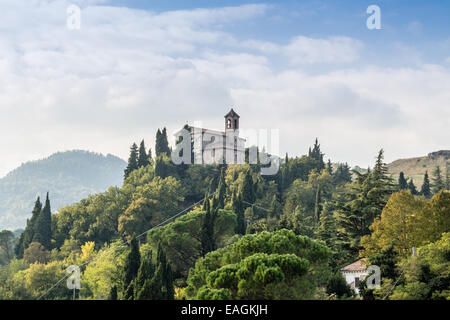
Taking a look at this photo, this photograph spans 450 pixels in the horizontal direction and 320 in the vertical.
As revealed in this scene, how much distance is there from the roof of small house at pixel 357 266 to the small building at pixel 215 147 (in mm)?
37647

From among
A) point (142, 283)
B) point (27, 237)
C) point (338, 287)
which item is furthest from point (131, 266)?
point (27, 237)

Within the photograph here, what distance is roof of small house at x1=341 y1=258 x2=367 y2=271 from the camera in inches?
1327

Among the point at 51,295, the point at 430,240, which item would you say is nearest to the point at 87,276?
the point at 51,295

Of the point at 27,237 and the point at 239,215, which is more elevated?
the point at 239,215

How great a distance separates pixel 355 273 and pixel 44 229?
126 ft

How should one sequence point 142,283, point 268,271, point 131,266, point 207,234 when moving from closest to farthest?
point 268,271 → point 142,283 → point 131,266 → point 207,234

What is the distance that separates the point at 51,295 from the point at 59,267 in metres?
4.16

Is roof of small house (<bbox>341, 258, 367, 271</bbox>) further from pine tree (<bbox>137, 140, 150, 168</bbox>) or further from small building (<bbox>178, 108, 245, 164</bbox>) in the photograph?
pine tree (<bbox>137, 140, 150, 168</bbox>)

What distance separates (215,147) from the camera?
74250 millimetres

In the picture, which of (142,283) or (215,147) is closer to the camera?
(142,283)

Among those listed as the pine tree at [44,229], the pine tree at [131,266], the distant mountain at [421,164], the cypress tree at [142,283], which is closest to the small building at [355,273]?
the cypress tree at [142,283]

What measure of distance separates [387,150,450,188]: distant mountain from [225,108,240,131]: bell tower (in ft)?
157

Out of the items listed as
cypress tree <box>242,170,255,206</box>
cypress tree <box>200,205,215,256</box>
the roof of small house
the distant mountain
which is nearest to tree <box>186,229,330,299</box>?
the roof of small house

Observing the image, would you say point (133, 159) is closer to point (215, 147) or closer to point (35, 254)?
point (215, 147)
